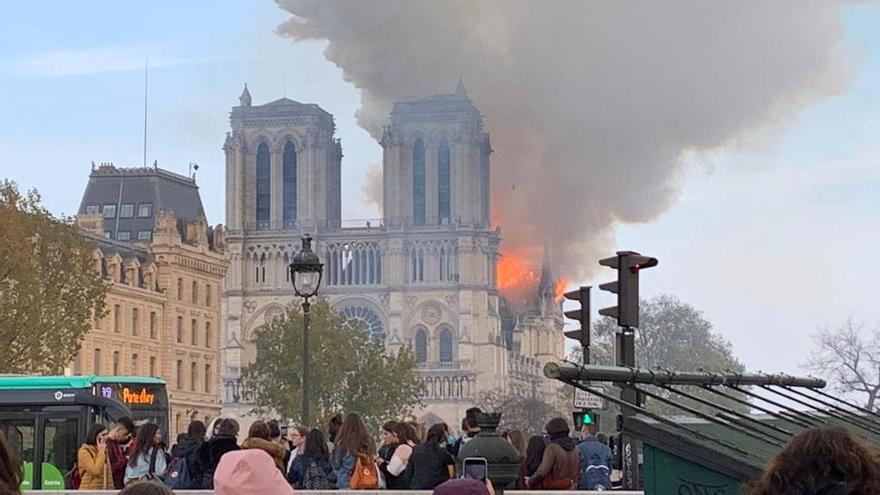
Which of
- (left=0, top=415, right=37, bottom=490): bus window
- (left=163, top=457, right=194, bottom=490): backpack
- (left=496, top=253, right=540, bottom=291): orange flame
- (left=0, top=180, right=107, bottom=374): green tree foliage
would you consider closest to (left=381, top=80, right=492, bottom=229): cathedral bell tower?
(left=496, top=253, right=540, bottom=291): orange flame

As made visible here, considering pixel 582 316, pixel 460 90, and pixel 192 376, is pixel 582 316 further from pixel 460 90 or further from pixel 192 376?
pixel 460 90

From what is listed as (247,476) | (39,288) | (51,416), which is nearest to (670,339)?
(39,288)

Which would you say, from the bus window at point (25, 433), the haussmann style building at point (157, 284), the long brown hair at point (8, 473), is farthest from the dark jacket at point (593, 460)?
the haussmann style building at point (157, 284)

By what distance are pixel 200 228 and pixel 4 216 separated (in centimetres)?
4732

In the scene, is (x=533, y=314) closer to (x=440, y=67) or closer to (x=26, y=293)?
(x=440, y=67)

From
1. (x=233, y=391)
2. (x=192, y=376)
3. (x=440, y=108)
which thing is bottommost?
(x=192, y=376)

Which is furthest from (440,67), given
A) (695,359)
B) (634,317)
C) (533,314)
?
(634,317)

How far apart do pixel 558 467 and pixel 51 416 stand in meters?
11.6

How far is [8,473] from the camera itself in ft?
18.2

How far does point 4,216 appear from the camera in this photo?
5012 cm

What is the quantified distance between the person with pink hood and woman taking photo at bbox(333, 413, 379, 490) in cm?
846

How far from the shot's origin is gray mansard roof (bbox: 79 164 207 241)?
101 metres

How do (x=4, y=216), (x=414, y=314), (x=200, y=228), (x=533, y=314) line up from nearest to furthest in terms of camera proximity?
(x=4, y=216)
(x=200, y=228)
(x=414, y=314)
(x=533, y=314)

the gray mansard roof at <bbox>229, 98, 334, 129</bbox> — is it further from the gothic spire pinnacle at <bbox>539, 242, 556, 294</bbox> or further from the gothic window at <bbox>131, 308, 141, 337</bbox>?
the gothic window at <bbox>131, 308, 141, 337</bbox>
